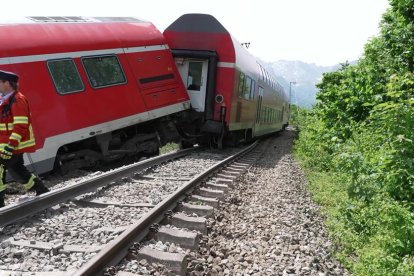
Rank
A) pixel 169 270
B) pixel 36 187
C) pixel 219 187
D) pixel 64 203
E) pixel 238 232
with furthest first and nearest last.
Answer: pixel 219 187
pixel 36 187
pixel 64 203
pixel 238 232
pixel 169 270

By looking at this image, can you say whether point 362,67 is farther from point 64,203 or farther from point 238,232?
point 64,203

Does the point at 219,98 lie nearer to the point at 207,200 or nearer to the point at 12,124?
the point at 207,200

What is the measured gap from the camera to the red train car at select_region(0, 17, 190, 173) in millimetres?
8102

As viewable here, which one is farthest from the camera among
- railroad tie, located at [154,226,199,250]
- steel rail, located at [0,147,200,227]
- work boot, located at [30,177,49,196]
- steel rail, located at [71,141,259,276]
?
work boot, located at [30,177,49,196]

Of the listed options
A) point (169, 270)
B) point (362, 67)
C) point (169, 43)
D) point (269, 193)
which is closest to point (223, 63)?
point (169, 43)

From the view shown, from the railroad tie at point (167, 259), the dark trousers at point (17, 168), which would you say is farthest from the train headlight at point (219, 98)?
the railroad tie at point (167, 259)

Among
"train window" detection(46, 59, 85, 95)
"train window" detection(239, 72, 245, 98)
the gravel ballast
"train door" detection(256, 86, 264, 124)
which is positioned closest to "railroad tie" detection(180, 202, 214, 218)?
the gravel ballast

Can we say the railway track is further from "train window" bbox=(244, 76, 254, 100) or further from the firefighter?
"train window" bbox=(244, 76, 254, 100)

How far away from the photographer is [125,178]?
762 cm

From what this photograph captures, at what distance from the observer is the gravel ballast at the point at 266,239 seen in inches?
165

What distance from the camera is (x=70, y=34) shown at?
907 centimetres

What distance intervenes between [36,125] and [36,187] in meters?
2.26

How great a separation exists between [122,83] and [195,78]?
3484mm

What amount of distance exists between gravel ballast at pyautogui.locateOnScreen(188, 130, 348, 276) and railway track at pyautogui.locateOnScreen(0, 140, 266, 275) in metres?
0.25
